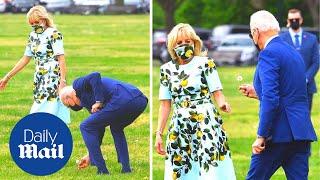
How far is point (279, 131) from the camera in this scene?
289 inches

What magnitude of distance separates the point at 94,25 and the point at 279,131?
180 centimetres

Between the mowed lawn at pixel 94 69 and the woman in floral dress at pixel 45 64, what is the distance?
0.14 ft

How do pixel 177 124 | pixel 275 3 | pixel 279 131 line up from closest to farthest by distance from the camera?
pixel 279 131 < pixel 177 124 < pixel 275 3

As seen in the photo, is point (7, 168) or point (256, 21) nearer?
point (256, 21)

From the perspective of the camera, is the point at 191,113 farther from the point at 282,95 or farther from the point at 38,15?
the point at 38,15

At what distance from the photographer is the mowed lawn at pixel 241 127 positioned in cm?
1005

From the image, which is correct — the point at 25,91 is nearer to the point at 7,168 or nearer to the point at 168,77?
the point at 7,168

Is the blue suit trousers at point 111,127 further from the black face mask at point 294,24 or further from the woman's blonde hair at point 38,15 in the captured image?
the black face mask at point 294,24

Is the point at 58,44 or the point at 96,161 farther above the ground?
the point at 58,44

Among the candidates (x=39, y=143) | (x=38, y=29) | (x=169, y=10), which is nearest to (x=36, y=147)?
(x=39, y=143)

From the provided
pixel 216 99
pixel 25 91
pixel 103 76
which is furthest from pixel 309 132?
pixel 25 91

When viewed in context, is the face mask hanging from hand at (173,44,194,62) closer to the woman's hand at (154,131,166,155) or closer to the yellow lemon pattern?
the woman's hand at (154,131,166,155)

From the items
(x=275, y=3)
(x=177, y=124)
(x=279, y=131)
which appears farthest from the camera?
(x=275, y=3)

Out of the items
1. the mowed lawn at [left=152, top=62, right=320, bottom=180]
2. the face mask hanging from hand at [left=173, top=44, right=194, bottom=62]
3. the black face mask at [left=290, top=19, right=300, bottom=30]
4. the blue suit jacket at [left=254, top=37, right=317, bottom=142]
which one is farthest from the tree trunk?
the blue suit jacket at [left=254, top=37, right=317, bottom=142]
